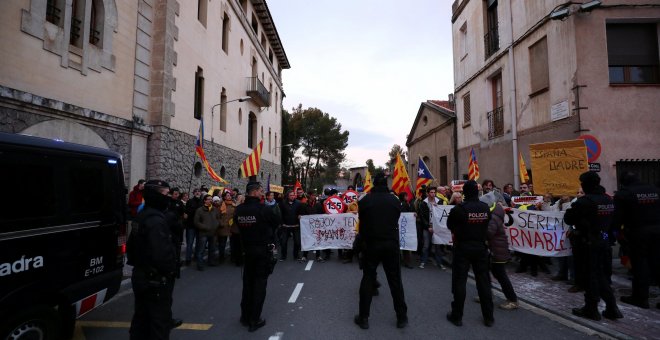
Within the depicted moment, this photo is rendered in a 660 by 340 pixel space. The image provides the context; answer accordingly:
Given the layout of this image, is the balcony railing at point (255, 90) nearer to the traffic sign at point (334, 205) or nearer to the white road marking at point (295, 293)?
the traffic sign at point (334, 205)

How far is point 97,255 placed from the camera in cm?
439

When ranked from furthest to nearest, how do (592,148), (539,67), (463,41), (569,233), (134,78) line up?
(463,41)
(134,78)
(539,67)
(592,148)
(569,233)

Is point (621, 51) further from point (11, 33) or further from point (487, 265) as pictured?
point (11, 33)

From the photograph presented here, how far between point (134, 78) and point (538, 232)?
12.9 meters

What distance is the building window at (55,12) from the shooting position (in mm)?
9516

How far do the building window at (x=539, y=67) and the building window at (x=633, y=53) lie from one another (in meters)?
1.64

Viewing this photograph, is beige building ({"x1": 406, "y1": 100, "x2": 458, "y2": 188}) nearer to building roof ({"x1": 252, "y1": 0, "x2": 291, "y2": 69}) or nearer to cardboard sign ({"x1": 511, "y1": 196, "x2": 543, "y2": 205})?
cardboard sign ({"x1": 511, "y1": 196, "x2": 543, "y2": 205})

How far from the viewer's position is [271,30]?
30.8 meters

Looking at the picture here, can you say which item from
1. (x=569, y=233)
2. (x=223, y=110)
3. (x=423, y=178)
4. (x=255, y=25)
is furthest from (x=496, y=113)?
(x=255, y=25)

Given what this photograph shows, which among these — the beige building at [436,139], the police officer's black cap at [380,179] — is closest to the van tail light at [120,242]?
the police officer's black cap at [380,179]

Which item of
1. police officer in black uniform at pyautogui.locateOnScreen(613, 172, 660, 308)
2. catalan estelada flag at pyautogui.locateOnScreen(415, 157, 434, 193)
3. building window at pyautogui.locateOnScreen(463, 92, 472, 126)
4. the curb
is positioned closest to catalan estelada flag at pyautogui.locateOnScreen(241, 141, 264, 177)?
catalan estelada flag at pyautogui.locateOnScreen(415, 157, 434, 193)

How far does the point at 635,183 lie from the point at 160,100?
1373cm

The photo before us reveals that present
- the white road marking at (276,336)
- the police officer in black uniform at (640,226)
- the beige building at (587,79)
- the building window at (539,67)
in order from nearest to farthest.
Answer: the white road marking at (276,336)
the police officer in black uniform at (640,226)
the beige building at (587,79)
the building window at (539,67)

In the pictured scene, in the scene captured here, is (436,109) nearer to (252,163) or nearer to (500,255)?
(252,163)
